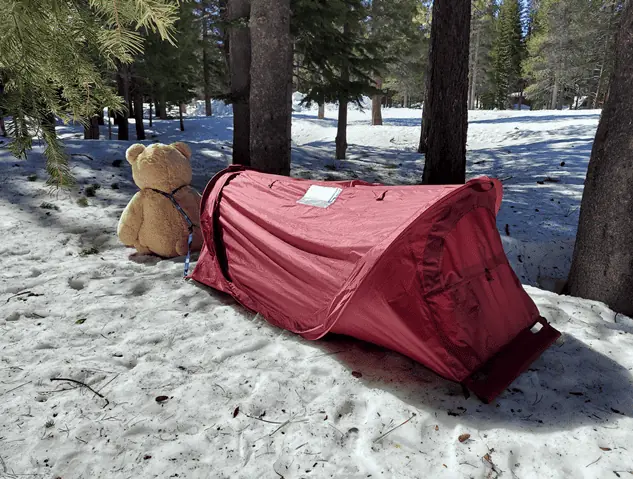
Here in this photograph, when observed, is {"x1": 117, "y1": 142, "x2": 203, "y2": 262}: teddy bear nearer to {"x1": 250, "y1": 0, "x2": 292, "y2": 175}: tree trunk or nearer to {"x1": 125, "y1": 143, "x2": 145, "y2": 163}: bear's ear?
{"x1": 125, "y1": 143, "x2": 145, "y2": 163}: bear's ear

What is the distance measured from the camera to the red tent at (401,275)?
2.49 meters

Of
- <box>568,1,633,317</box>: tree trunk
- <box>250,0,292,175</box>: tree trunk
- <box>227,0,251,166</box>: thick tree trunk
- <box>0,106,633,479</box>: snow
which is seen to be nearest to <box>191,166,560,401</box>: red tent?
<box>0,106,633,479</box>: snow

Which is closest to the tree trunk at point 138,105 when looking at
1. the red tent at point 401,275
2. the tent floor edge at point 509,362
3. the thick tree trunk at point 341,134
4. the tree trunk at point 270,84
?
the thick tree trunk at point 341,134

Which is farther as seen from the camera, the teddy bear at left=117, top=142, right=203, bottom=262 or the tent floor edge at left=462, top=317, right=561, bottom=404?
the teddy bear at left=117, top=142, right=203, bottom=262

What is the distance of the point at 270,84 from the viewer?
5328mm

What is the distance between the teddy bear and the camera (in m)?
4.38

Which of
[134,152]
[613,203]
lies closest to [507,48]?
[613,203]

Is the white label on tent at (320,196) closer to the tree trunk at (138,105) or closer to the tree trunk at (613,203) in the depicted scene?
the tree trunk at (613,203)

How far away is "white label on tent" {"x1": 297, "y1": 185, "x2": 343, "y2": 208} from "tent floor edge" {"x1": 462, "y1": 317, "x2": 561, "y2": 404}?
1545 mm

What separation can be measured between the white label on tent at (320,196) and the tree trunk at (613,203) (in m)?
2.16

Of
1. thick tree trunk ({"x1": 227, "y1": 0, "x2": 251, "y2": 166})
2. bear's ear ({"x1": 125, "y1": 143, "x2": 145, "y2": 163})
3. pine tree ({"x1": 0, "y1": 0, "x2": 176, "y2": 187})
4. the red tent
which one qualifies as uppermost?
A: thick tree trunk ({"x1": 227, "y1": 0, "x2": 251, "y2": 166})

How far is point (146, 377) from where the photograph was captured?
2.59 meters

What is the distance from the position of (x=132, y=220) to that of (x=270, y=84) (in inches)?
96.6

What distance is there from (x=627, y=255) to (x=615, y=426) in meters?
1.69
